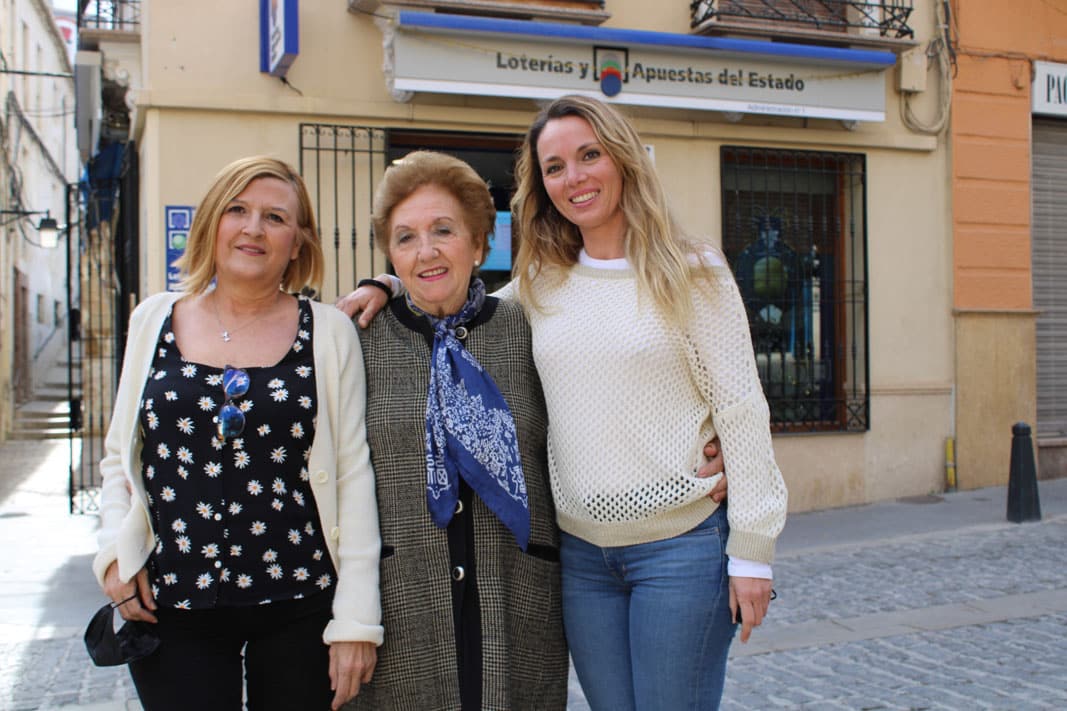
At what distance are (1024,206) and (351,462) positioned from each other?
9084mm

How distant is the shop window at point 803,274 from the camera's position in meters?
8.99

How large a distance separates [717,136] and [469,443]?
6931 mm

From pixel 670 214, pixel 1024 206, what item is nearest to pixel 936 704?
pixel 670 214

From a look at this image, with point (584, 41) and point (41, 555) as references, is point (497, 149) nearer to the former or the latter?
point (584, 41)

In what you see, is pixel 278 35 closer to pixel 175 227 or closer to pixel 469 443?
pixel 175 227

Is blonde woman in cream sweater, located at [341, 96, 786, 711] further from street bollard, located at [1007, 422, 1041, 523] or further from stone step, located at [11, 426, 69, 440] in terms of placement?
stone step, located at [11, 426, 69, 440]

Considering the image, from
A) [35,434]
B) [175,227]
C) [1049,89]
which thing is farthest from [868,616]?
[35,434]

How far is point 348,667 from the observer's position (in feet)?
7.54

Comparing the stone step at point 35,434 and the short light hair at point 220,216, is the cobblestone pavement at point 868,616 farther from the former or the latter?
the stone step at point 35,434

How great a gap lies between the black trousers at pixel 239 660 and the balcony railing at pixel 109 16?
792 cm

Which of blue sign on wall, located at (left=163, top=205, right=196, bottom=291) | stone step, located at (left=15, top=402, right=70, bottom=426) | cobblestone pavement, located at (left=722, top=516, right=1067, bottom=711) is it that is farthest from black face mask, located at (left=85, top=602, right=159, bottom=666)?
stone step, located at (left=15, top=402, right=70, bottom=426)

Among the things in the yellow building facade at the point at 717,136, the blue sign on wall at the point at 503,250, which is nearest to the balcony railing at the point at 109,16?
the yellow building facade at the point at 717,136

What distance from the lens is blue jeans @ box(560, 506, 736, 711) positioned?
2352mm

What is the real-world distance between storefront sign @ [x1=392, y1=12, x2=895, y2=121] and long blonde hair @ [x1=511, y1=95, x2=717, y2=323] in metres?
5.14
